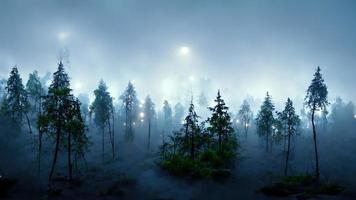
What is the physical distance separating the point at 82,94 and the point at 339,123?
10631 centimetres

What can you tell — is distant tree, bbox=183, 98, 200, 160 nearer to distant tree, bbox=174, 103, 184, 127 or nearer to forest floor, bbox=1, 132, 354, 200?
A: forest floor, bbox=1, 132, 354, 200

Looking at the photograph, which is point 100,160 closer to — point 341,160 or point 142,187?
point 142,187

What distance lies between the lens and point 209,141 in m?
42.5

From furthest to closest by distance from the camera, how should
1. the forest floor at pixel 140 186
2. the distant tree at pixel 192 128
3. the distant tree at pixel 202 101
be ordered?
the distant tree at pixel 202 101 < the distant tree at pixel 192 128 < the forest floor at pixel 140 186

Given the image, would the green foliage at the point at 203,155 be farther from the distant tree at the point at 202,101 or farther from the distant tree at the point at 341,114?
the distant tree at the point at 341,114

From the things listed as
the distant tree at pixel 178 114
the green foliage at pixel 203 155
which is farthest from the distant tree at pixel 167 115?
the green foliage at pixel 203 155

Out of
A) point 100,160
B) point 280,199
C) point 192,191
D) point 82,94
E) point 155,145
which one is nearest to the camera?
point 280,199

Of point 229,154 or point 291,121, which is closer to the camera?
point 229,154

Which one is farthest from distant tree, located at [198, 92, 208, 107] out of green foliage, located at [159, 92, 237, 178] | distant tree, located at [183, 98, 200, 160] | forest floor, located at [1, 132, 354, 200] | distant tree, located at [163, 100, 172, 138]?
distant tree, located at [183, 98, 200, 160]

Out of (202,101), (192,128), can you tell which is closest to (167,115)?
(202,101)

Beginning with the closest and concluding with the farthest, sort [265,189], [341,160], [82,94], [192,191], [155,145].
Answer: [265,189] < [192,191] < [341,160] < [155,145] < [82,94]

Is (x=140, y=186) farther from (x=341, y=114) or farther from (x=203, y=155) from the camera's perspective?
(x=341, y=114)

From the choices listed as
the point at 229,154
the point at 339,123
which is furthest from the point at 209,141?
the point at 339,123

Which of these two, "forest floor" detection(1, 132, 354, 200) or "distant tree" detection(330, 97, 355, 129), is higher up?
"distant tree" detection(330, 97, 355, 129)
